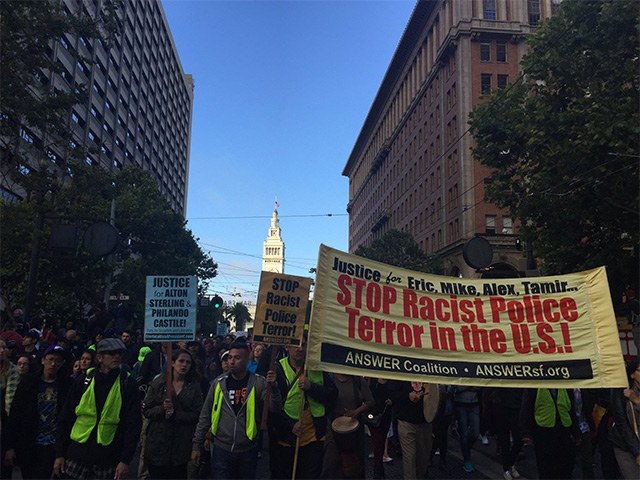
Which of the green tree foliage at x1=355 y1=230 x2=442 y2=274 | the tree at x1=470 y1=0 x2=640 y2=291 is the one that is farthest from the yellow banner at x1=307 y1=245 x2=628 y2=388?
the green tree foliage at x1=355 y1=230 x2=442 y2=274

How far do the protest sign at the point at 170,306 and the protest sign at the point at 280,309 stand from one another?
963 mm

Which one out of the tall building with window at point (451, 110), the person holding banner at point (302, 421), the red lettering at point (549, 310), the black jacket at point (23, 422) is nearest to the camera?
the red lettering at point (549, 310)

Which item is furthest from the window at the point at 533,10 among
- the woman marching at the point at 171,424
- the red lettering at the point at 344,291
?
the woman marching at the point at 171,424

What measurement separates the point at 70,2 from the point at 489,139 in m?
35.7

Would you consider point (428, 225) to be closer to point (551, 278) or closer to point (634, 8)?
point (634, 8)

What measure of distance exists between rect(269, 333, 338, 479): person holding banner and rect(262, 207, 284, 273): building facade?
180m

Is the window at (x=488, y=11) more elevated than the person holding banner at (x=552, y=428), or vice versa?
the window at (x=488, y=11)

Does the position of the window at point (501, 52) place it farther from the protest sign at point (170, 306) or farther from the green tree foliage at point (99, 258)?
the protest sign at point (170, 306)

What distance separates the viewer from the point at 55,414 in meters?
5.36

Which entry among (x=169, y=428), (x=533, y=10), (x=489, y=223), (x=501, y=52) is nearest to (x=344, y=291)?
(x=169, y=428)

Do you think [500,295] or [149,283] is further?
[149,283]

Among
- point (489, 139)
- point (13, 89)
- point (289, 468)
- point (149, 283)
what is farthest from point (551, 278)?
point (489, 139)

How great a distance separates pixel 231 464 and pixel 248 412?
0.48 m

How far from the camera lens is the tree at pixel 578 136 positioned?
12992mm
